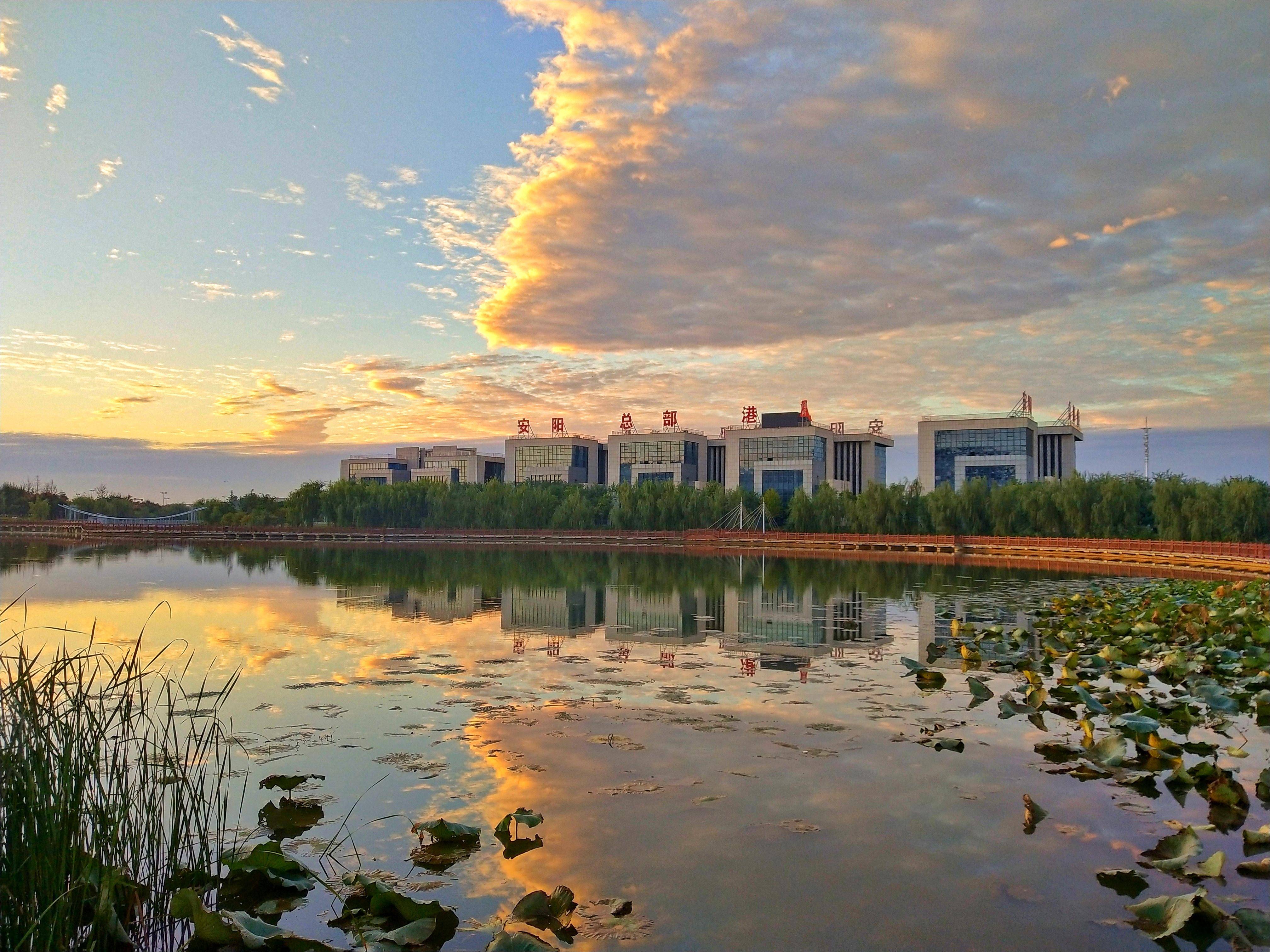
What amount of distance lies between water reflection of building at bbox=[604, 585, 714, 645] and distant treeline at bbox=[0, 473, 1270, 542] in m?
28.1

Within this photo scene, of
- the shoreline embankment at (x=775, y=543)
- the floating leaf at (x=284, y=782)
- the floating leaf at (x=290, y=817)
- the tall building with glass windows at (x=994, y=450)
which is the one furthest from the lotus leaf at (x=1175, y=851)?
the tall building with glass windows at (x=994, y=450)

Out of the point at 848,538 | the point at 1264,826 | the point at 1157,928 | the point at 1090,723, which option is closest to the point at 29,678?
the point at 1157,928

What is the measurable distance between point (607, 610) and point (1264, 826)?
11948 mm

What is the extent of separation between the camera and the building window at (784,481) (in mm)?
67500

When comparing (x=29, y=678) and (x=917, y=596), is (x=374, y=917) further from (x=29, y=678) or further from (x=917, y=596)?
(x=917, y=596)

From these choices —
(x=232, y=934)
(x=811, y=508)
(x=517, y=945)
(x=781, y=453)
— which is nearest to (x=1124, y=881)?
(x=517, y=945)

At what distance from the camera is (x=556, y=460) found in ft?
253

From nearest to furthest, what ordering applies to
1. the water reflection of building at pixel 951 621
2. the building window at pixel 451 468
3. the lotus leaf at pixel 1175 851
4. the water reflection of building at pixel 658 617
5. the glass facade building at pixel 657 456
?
the lotus leaf at pixel 1175 851, the water reflection of building at pixel 951 621, the water reflection of building at pixel 658 617, the glass facade building at pixel 657 456, the building window at pixel 451 468

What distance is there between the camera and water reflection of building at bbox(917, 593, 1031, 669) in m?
10.3

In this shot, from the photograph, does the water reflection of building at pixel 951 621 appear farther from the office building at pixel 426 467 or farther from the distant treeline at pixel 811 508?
the office building at pixel 426 467

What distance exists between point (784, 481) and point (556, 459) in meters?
21.0

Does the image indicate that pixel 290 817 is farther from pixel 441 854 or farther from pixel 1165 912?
pixel 1165 912

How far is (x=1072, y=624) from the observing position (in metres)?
12.1

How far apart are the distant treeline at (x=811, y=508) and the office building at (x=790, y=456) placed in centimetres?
259
